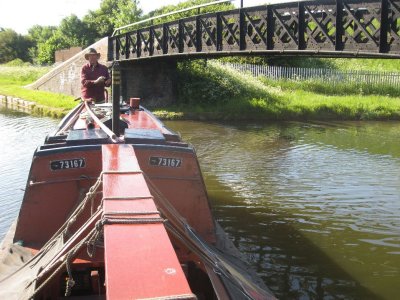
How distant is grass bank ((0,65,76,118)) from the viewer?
23219 mm

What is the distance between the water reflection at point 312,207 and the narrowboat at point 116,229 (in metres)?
1.48

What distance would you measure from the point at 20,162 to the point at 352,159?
8.77m

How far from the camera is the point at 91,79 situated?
999 cm

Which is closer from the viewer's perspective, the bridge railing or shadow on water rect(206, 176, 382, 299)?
shadow on water rect(206, 176, 382, 299)

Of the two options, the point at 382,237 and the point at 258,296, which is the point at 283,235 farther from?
the point at 258,296

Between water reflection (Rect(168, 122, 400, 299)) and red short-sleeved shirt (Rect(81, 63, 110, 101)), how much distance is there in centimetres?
310

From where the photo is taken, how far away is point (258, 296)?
167 inches

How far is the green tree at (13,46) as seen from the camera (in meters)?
68.3

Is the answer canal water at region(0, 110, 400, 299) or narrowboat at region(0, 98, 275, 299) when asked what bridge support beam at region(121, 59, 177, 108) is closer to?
canal water at region(0, 110, 400, 299)

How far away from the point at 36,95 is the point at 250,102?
11.7 metres

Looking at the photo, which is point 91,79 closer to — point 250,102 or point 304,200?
point 304,200

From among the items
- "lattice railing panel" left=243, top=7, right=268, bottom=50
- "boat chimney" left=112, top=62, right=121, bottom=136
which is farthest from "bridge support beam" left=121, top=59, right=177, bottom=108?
"boat chimney" left=112, top=62, right=121, bottom=136

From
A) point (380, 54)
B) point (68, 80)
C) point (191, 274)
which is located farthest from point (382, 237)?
point (68, 80)

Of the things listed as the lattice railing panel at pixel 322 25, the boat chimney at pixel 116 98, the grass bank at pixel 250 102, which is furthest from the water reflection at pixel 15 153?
the lattice railing panel at pixel 322 25
